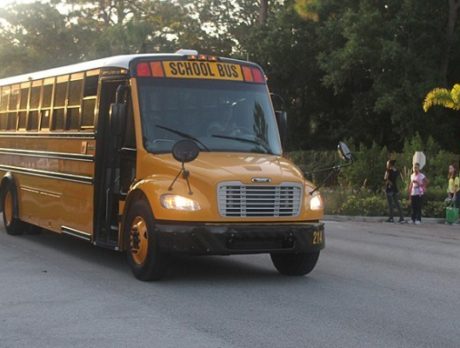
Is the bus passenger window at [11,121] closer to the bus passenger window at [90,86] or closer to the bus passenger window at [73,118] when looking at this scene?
the bus passenger window at [73,118]

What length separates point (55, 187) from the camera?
11.9 metres

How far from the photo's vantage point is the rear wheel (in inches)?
545

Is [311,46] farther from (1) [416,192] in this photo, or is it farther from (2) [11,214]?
(2) [11,214]

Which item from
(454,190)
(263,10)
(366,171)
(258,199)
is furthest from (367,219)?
(263,10)

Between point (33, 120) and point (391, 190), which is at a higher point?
point (33, 120)

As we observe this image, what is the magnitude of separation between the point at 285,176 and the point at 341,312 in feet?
6.72

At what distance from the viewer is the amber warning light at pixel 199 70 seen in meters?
9.92

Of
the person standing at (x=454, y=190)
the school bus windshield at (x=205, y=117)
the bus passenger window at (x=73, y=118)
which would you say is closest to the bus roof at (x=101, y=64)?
the school bus windshield at (x=205, y=117)

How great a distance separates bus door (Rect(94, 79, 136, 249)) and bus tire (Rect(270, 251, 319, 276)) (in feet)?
7.08

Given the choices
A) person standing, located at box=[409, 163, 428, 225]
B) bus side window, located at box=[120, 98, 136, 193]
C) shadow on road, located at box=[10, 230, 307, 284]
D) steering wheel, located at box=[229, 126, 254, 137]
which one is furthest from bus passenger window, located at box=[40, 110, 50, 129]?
person standing, located at box=[409, 163, 428, 225]

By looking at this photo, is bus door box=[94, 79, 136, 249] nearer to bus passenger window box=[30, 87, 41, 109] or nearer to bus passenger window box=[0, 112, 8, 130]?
bus passenger window box=[30, 87, 41, 109]

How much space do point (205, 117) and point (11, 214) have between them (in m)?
5.67

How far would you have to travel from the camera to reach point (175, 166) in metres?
9.02

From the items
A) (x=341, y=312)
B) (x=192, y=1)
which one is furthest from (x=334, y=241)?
(x=192, y=1)
